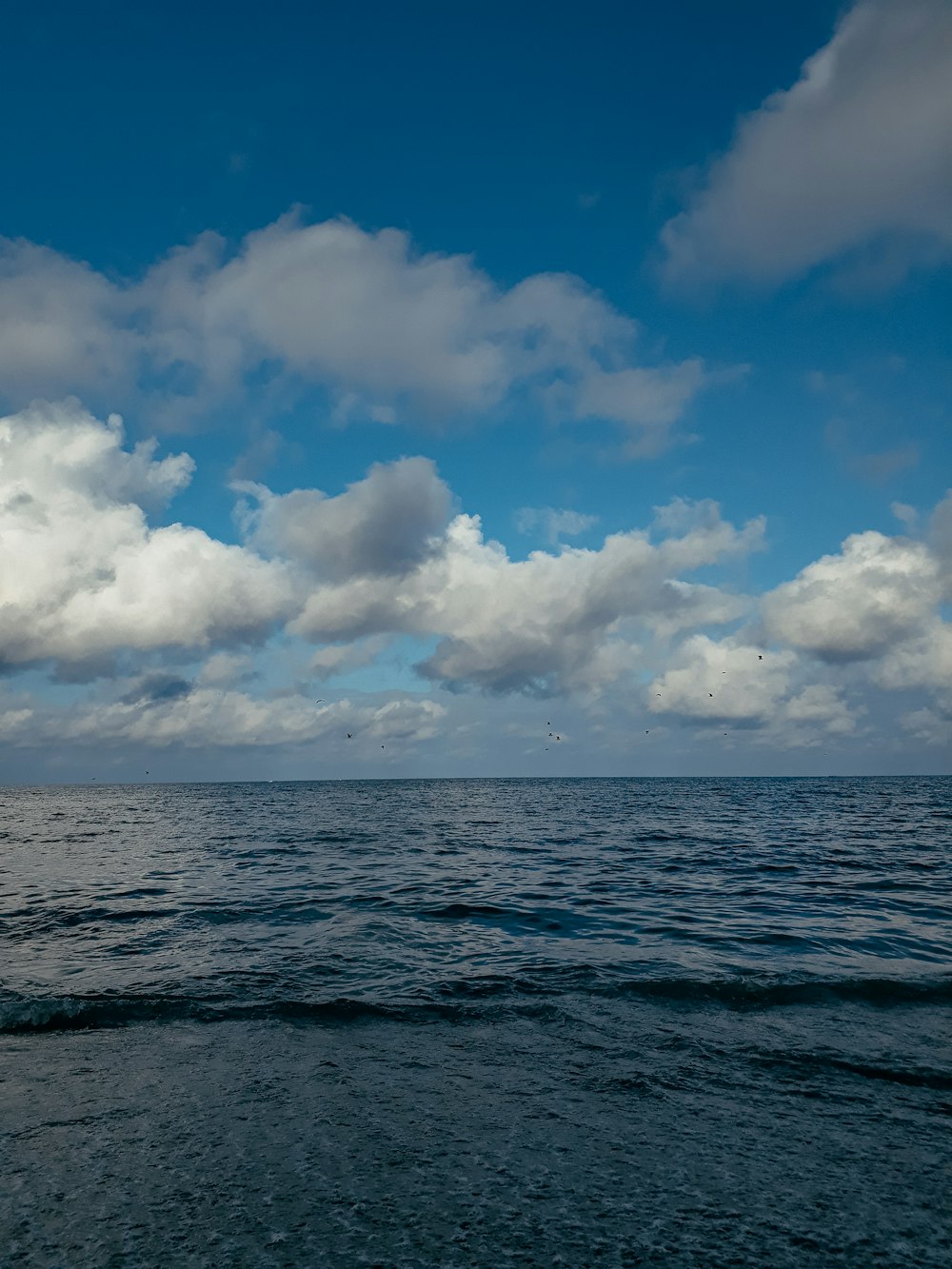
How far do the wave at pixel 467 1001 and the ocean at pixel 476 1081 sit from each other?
64 mm

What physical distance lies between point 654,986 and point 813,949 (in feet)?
15.0

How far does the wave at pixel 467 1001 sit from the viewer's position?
32.1ft

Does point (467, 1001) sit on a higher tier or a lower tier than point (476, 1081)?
lower

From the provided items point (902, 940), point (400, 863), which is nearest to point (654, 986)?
point (902, 940)

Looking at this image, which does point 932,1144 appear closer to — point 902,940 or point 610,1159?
point 610,1159

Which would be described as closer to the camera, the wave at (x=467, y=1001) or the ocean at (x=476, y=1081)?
the ocean at (x=476, y=1081)

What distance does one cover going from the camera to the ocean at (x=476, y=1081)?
192 inches

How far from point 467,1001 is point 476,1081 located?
3.05m

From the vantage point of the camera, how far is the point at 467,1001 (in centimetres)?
1057

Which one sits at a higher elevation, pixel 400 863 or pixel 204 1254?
pixel 204 1254

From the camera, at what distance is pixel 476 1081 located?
24.9 feet

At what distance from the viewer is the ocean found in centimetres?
489

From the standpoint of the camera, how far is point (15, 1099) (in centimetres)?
700

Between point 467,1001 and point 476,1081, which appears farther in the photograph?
point 467,1001
